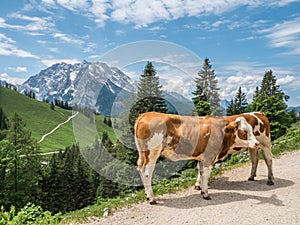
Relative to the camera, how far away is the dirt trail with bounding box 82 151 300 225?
8.17 m

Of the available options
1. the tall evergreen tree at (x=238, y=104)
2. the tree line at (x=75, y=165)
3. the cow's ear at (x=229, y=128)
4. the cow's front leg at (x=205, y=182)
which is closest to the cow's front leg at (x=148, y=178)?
the cow's front leg at (x=205, y=182)

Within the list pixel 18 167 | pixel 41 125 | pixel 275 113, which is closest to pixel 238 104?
pixel 275 113

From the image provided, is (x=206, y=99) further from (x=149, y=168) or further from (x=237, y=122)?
(x=149, y=168)

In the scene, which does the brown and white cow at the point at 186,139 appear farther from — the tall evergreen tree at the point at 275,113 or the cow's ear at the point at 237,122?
the tall evergreen tree at the point at 275,113

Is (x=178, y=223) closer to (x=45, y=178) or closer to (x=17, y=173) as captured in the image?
(x=17, y=173)

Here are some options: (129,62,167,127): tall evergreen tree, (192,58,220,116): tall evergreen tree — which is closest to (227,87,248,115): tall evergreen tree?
(192,58,220,116): tall evergreen tree

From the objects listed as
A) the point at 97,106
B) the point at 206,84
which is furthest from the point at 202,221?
the point at 206,84

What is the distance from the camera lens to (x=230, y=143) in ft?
35.1

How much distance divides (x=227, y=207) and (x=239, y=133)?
2.84 meters

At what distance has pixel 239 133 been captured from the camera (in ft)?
34.9

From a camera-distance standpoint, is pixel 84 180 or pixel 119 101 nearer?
pixel 119 101

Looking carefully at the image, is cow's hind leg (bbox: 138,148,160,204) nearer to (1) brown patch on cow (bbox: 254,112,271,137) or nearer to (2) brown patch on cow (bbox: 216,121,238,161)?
(2) brown patch on cow (bbox: 216,121,238,161)

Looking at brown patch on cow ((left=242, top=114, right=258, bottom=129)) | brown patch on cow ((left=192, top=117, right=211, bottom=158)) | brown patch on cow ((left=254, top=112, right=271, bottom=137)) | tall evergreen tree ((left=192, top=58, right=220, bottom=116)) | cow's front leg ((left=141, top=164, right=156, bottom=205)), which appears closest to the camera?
cow's front leg ((left=141, top=164, right=156, bottom=205))

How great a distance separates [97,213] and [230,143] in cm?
517
